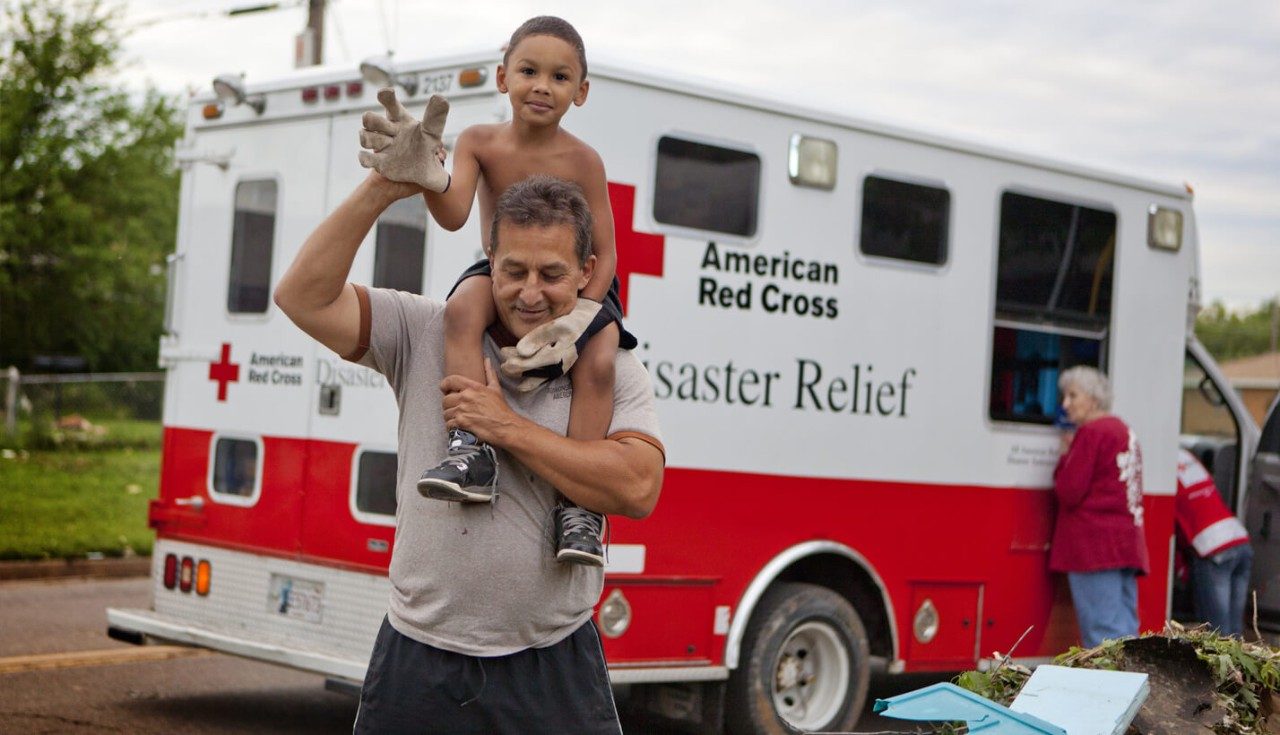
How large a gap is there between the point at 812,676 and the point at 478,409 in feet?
15.1

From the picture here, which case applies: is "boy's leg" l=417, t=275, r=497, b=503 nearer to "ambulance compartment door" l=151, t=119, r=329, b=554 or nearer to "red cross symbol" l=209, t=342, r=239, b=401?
"ambulance compartment door" l=151, t=119, r=329, b=554

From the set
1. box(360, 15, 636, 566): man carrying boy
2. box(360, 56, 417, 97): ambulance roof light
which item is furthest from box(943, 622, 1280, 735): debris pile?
box(360, 56, 417, 97): ambulance roof light

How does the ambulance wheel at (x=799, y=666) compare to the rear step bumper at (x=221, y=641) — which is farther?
the ambulance wheel at (x=799, y=666)

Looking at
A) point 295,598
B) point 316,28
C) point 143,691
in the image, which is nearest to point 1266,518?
point 295,598

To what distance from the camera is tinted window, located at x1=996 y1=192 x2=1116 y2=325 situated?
7.80 metres

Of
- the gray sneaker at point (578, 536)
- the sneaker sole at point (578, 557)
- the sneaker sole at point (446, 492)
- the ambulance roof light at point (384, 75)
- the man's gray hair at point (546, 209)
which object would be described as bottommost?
the sneaker sole at point (578, 557)

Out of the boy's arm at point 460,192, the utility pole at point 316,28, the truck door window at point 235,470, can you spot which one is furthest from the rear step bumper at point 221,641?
the utility pole at point 316,28

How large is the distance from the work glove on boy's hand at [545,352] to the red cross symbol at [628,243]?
323 centimetres

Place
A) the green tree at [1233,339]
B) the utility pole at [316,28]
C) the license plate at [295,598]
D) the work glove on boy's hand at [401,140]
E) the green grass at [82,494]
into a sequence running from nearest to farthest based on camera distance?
the work glove on boy's hand at [401,140] < the license plate at [295,598] < the green grass at [82,494] < the utility pole at [316,28] < the green tree at [1233,339]

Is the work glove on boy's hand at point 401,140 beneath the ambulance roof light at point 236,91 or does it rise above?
beneath

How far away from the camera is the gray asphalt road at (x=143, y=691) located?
702cm

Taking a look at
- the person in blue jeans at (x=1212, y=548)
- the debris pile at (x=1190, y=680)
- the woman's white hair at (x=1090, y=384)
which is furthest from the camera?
the person in blue jeans at (x=1212, y=548)

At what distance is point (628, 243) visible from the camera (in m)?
6.44

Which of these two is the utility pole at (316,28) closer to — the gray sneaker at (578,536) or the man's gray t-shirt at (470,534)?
the man's gray t-shirt at (470,534)
